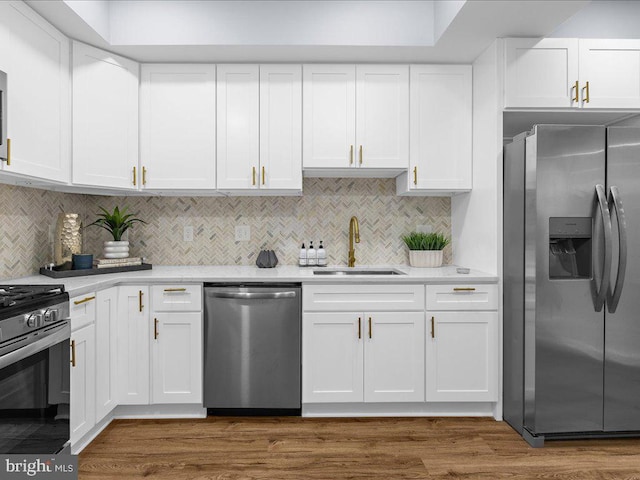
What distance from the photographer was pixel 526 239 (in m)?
2.51

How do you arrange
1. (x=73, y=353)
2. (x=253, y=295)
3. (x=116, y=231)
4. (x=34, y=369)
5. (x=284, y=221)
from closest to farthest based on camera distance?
(x=34, y=369)
(x=73, y=353)
(x=253, y=295)
(x=116, y=231)
(x=284, y=221)

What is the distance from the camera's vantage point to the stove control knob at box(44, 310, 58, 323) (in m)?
1.92

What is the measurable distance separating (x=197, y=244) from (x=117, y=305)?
0.90 meters

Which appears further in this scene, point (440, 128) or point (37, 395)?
point (440, 128)

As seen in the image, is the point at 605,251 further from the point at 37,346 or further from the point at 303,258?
the point at 37,346

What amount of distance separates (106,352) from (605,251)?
2807 mm

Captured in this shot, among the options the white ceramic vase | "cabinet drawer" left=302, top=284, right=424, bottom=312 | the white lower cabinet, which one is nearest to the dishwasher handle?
"cabinet drawer" left=302, top=284, right=424, bottom=312

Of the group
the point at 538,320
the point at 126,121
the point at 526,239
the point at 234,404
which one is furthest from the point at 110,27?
the point at 538,320

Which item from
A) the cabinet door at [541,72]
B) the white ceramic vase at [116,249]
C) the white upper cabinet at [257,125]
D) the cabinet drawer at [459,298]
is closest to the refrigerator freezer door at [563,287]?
the cabinet drawer at [459,298]

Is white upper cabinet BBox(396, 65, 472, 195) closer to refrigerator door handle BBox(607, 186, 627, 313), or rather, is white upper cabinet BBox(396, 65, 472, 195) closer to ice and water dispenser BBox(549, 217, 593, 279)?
ice and water dispenser BBox(549, 217, 593, 279)

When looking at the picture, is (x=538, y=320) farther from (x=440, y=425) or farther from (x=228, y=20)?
(x=228, y=20)

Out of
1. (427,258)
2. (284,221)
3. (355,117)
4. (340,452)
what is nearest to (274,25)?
(355,117)

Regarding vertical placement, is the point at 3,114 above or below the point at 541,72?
below

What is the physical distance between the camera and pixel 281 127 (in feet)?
10.1
